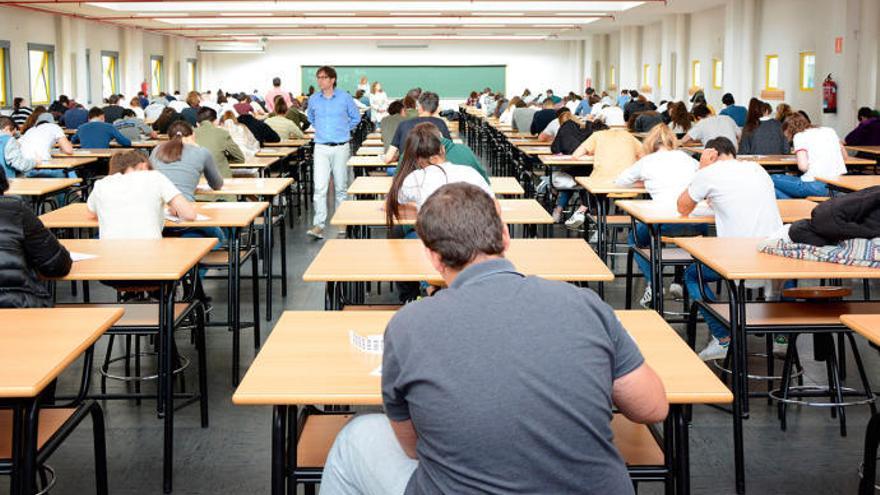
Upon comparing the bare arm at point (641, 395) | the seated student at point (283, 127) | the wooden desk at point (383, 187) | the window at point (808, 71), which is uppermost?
the window at point (808, 71)

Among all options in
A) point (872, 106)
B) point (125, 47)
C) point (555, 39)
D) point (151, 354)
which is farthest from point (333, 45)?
point (151, 354)

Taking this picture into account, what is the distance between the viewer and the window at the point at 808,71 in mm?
14075

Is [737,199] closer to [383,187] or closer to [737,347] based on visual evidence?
[737,347]

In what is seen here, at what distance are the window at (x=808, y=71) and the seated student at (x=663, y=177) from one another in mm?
8962

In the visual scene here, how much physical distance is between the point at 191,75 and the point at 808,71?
19.4m

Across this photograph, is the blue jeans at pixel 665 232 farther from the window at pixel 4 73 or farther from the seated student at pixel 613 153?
the window at pixel 4 73

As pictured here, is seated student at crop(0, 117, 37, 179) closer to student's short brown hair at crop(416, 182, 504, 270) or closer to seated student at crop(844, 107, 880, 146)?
student's short brown hair at crop(416, 182, 504, 270)

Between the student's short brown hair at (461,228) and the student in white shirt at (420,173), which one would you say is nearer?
the student's short brown hair at (461,228)

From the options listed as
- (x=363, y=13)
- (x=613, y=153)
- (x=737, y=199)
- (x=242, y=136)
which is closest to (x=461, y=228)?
(x=737, y=199)

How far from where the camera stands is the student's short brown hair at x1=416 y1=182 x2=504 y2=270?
1914mm

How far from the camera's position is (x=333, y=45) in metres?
30.3

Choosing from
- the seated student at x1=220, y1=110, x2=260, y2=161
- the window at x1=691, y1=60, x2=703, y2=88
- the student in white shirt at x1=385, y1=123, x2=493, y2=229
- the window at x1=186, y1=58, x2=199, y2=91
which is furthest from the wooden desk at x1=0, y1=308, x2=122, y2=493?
the window at x1=186, y1=58, x2=199, y2=91

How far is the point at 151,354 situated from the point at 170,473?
1.51 m

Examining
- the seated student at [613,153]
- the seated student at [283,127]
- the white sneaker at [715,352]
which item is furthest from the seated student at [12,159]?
the white sneaker at [715,352]
